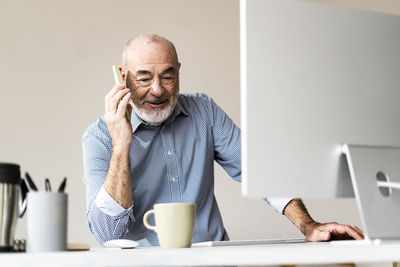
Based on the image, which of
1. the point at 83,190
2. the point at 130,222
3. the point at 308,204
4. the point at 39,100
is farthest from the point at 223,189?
the point at 130,222

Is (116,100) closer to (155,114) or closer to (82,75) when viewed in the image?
(155,114)

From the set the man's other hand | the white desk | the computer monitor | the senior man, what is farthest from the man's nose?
the white desk

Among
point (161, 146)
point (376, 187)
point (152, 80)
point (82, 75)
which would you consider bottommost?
point (376, 187)

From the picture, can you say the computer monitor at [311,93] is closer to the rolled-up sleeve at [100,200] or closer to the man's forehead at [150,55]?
the rolled-up sleeve at [100,200]

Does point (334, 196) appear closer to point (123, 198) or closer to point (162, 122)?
point (123, 198)

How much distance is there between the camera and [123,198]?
152 cm

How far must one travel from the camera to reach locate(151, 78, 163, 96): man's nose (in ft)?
5.98

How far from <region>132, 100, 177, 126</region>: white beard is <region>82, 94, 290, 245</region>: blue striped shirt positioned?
0.03m

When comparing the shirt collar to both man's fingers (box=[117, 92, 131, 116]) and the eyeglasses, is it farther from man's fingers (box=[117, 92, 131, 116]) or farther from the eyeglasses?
man's fingers (box=[117, 92, 131, 116])

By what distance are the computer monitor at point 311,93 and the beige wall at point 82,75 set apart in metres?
1.93

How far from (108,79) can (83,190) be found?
0.56 m

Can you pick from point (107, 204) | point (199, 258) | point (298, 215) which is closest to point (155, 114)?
point (107, 204)

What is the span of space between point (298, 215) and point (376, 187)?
52 cm

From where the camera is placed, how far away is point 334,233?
124 cm
